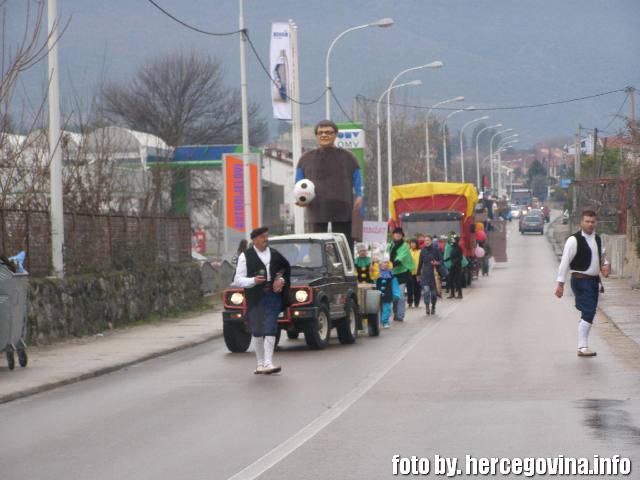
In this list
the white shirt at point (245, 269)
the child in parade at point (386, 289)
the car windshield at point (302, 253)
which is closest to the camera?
the white shirt at point (245, 269)

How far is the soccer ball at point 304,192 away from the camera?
23359 millimetres

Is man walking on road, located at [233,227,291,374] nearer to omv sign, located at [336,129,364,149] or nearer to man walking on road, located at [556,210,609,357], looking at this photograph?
man walking on road, located at [556,210,609,357]

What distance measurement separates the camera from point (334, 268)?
20.4 meters

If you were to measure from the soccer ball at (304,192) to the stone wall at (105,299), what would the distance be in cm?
406

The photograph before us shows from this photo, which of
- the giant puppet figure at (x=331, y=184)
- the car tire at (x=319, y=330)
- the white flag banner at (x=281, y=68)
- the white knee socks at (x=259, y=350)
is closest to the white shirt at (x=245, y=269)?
the white knee socks at (x=259, y=350)

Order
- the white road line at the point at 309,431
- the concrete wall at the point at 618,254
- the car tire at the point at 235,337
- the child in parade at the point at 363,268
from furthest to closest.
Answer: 1. the concrete wall at the point at 618,254
2. the child in parade at the point at 363,268
3. the car tire at the point at 235,337
4. the white road line at the point at 309,431

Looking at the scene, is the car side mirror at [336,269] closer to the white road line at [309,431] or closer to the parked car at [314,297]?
the parked car at [314,297]

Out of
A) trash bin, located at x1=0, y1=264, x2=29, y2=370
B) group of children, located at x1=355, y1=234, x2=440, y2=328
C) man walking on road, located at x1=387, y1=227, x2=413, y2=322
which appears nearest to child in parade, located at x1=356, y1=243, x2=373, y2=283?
group of children, located at x1=355, y1=234, x2=440, y2=328

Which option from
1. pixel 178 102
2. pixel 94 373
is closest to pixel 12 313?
pixel 94 373

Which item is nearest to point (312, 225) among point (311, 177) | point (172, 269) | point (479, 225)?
point (311, 177)

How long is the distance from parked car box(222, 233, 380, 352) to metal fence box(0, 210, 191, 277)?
4.07 m

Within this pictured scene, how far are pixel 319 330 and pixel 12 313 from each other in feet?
16.0

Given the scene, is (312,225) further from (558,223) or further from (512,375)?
(558,223)

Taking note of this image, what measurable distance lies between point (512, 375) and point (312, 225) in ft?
31.0
